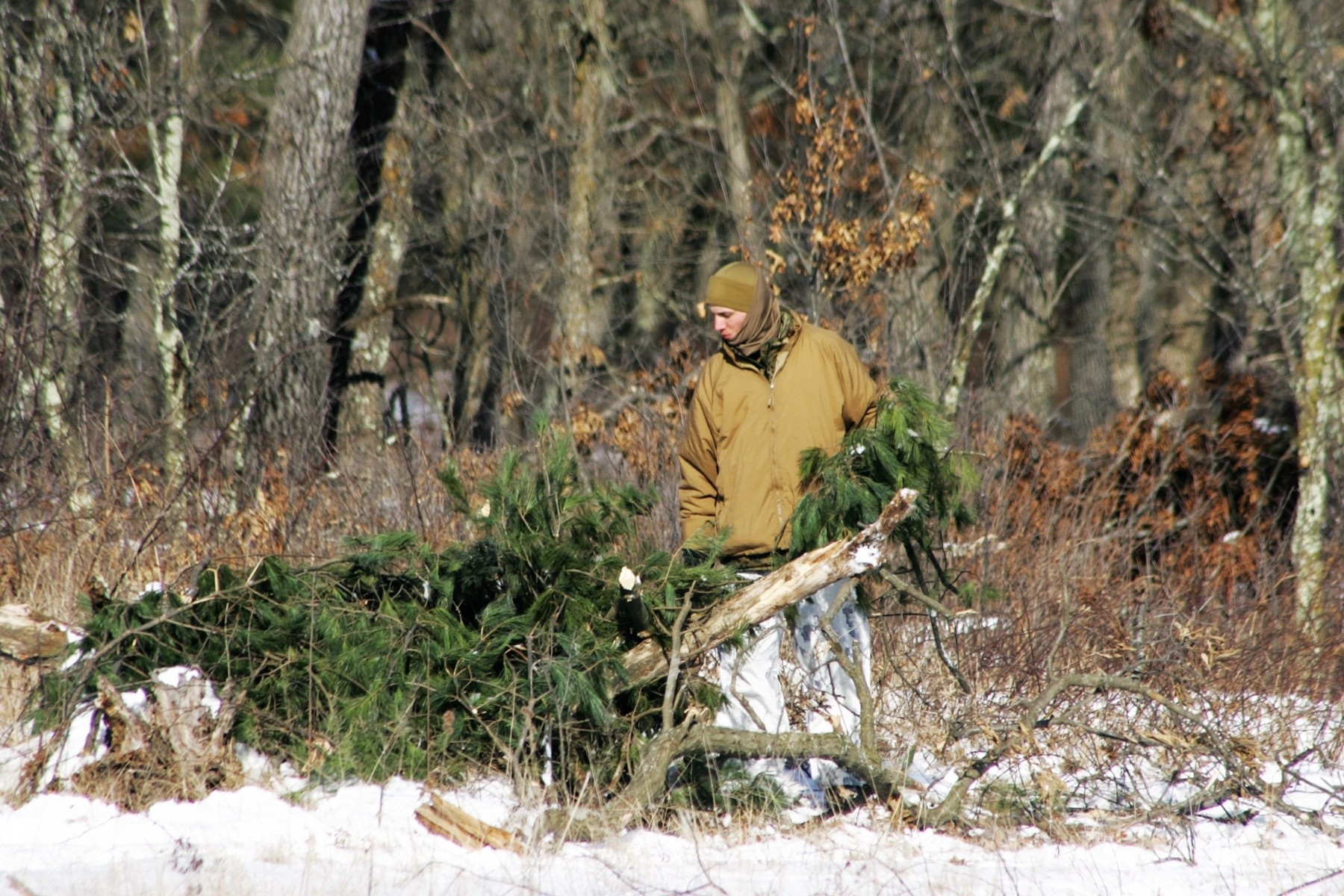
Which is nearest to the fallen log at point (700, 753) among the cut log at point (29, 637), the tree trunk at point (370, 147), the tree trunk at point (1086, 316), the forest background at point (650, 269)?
the forest background at point (650, 269)

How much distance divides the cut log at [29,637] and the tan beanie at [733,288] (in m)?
2.84

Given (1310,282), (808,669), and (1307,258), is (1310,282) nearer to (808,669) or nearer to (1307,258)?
(1307,258)

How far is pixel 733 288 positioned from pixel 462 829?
2169mm

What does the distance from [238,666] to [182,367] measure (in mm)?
5163

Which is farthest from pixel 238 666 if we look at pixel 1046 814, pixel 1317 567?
pixel 1317 567

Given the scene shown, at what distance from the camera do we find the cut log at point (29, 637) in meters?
4.92

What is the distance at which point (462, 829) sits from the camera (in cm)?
427

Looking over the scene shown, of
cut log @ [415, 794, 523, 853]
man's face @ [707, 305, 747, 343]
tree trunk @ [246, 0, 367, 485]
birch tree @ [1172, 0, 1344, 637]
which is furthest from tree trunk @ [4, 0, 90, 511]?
birch tree @ [1172, 0, 1344, 637]

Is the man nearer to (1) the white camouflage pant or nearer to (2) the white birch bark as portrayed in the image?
(1) the white camouflage pant

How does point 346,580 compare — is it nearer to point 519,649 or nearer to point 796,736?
point 519,649

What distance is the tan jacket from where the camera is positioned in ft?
15.6

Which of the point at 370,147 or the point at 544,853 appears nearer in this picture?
the point at 544,853

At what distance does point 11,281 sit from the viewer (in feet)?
24.3

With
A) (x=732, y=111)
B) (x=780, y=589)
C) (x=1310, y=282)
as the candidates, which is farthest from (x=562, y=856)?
(x=732, y=111)
